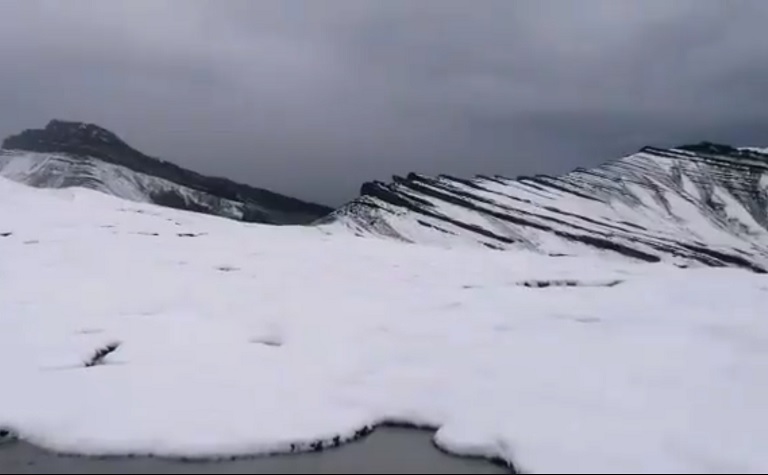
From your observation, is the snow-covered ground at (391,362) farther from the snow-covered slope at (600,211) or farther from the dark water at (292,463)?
the snow-covered slope at (600,211)

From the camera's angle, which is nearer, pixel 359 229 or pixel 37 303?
pixel 37 303

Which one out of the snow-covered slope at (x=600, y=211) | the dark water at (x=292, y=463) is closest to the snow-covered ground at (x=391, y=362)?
the dark water at (x=292, y=463)

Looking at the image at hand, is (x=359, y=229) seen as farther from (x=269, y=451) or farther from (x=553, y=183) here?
(x=269, y=451)

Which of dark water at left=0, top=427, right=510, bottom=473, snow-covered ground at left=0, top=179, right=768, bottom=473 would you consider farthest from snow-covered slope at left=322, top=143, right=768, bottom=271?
dark water at left=0, top=427, right=510, bottom=473

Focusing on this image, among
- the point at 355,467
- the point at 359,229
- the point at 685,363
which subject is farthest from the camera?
the point at 359,229

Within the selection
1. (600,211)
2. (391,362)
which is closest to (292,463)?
(391,362)

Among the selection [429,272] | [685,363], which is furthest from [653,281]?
[685,363]

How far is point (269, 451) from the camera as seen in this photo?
8.04 meters

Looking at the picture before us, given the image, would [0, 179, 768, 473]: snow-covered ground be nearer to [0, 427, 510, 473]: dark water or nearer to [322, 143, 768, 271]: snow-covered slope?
[0, 427, 510, 473]: dark water

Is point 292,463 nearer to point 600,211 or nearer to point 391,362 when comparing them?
point 391,362

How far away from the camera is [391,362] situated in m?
11.5

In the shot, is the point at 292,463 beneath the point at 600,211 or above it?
beneath

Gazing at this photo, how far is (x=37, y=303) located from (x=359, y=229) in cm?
10036

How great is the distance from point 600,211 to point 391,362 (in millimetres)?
149664
